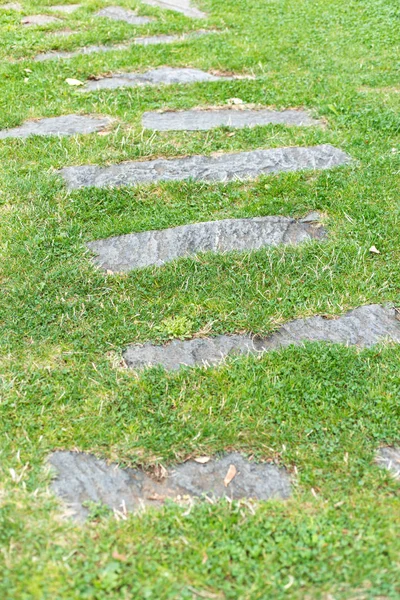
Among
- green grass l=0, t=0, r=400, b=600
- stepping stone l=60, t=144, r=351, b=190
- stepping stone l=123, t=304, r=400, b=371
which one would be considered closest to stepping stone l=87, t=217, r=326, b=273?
green grass l=0, t=0, r=400, b=600

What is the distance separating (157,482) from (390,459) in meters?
1.01

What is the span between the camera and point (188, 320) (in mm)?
3768

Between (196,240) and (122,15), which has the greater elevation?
(122,15)

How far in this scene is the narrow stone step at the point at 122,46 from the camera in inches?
282

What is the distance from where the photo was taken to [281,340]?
3689 mm

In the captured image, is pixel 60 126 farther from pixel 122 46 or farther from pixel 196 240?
pixel 122 46

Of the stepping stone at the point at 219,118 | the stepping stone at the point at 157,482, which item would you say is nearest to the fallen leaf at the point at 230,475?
the stepping stone at the point at 157,482

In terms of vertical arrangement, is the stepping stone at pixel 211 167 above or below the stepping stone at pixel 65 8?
below

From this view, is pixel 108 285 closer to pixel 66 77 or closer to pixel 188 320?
pixel 188 320

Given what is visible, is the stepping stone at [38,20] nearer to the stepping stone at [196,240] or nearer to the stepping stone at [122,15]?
the stepping stone at [122,15]

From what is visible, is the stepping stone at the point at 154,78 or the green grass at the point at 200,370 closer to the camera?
the green grass at the point at 200,370

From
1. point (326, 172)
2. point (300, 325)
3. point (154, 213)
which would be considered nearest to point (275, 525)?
point (300, 325)

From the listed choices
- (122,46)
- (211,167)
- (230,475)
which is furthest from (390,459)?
(122,46)

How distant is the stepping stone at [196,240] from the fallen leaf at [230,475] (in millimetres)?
1574
